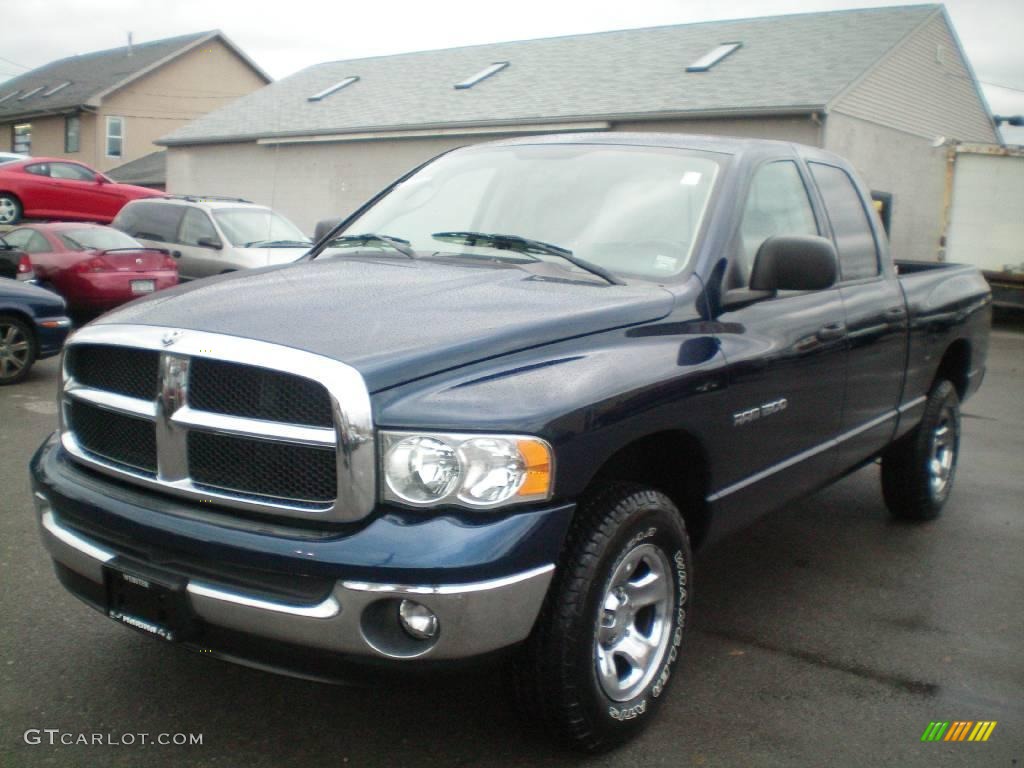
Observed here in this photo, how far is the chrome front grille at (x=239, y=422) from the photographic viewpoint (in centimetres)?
263

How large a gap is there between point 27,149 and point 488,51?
2345 centimetres

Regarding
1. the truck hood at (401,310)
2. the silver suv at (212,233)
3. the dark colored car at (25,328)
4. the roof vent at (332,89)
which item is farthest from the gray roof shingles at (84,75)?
the truck hood at (401,310)

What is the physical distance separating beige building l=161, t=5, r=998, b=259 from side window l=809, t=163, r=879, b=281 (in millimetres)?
14279

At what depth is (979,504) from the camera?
20.6 ft

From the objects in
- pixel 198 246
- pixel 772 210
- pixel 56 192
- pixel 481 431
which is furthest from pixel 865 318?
pixel 56 192

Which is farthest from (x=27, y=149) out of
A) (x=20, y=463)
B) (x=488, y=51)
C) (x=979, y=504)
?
(x=979, y=504)

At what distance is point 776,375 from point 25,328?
309 inches

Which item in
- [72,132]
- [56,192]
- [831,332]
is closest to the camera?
[831,332]

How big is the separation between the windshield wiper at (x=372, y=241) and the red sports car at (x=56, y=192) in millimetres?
17569

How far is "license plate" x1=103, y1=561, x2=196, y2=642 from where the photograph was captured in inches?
109

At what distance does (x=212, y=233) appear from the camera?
47.4ft

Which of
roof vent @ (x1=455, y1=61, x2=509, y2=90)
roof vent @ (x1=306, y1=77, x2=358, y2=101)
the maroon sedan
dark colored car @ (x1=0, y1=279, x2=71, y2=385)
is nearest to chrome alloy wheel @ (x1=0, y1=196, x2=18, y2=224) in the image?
the maroon sedan

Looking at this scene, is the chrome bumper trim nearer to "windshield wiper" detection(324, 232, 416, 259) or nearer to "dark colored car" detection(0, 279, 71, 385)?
"windshield wiper" detection(324, 232, 416, 259)

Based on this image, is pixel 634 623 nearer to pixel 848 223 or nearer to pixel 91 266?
pixel 848 223
